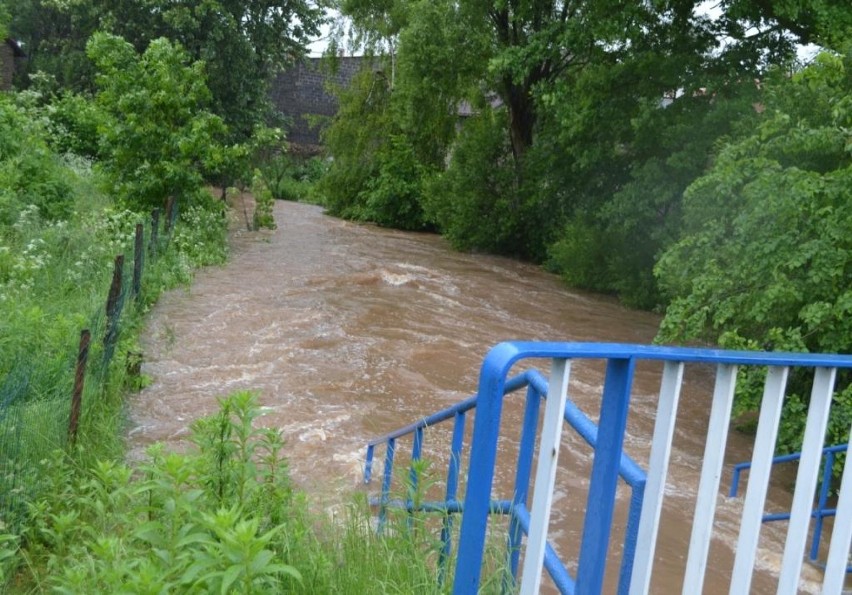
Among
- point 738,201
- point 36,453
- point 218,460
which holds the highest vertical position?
point 738,201

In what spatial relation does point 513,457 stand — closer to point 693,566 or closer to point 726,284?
point 726,284

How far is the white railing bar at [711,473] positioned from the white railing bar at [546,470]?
37cm

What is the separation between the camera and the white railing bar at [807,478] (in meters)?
2.39

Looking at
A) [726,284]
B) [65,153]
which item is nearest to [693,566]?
[726,284]

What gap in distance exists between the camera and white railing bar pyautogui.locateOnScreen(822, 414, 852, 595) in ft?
8.29

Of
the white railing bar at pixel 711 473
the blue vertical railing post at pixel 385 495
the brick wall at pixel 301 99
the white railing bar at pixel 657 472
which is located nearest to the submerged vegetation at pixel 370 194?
the blue vertical railing post at pixel 385 495

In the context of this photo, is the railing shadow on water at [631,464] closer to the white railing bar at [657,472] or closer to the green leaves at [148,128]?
the white railing bar at [657,472]

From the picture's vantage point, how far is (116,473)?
4.09 meters

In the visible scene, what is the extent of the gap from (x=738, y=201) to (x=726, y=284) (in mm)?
1515

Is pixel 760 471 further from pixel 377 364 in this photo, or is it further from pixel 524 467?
pixel 377 364

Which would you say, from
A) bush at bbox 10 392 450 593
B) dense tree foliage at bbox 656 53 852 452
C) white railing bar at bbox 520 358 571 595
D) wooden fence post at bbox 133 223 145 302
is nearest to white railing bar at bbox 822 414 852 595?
white railing bar at bbox 520 358 571 595

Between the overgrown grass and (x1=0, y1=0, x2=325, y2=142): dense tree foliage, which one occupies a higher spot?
(x1=0, y1=0, x2=325, y2=142): dense tree foliage

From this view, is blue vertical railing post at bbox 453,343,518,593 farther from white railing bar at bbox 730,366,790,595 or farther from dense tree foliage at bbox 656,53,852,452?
dense tree foliage at bbox 656,53,852,452

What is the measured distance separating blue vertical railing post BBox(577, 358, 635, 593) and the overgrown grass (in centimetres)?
98
